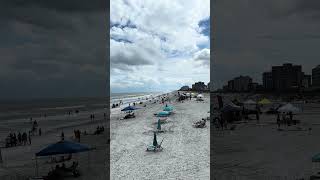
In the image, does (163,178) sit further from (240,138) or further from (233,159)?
(240,138)

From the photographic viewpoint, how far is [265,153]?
1628 centimetres

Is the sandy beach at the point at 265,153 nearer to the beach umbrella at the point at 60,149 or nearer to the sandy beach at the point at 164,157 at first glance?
the sandy beach at the point at 164,157

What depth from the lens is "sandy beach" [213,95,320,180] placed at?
496 inches

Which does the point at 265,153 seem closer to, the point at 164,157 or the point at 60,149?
the point at 164,157

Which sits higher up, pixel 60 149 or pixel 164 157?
pixel 60 149

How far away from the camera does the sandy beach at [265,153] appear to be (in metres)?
12.6

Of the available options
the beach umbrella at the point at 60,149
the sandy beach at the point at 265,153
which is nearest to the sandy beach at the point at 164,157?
the sandy beach at the point at 265,153

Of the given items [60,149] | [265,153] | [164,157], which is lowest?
[164,157]

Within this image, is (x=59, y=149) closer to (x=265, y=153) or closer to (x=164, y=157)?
(x=164, y=157)

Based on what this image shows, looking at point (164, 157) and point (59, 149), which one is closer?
point (59, 149)

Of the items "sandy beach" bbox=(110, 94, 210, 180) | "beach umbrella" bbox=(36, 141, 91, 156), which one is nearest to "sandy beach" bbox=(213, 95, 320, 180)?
"sandy beach" bbox=(110, 94, 210, 180)

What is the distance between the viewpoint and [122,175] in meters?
13.2

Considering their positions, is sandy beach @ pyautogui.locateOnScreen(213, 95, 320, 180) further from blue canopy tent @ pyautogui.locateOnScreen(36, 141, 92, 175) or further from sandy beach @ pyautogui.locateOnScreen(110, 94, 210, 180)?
blue canopy tent @ pyautogui.locateOnScreen(36, 141, 92, 175)

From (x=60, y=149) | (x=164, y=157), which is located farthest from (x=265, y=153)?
(x=60, y=149)
